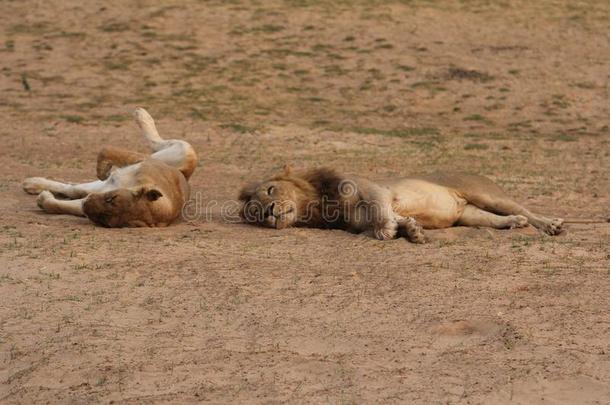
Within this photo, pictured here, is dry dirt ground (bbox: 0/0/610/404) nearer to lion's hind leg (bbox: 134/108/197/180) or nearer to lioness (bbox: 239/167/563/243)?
lioness (bbox: 239/167/563/243)

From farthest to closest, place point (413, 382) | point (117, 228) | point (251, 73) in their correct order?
point (251, 73) → point (117, 228) → point (413, 382)

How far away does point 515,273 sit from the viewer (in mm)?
6434

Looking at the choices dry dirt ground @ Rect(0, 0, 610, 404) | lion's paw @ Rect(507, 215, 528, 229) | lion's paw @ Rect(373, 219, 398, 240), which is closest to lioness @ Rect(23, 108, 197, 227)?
dry dirt ground @ Rect(0, 0, 610, 404)

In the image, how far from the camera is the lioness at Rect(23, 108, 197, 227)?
7488 mm

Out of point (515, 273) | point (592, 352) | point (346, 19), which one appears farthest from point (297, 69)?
point (592, 352)

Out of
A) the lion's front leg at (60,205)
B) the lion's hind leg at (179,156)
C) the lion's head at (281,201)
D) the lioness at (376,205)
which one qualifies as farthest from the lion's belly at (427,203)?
the lion's front leg at (60,205)

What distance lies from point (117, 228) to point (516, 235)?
2785mm

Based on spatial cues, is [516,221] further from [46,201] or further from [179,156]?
[46,201]

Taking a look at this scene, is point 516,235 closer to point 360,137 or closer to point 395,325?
point 395,325

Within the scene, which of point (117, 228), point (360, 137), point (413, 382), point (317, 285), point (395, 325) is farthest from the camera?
point (360, 137)

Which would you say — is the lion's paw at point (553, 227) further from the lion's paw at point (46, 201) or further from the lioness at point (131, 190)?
the lion's paw at point (46, 201)

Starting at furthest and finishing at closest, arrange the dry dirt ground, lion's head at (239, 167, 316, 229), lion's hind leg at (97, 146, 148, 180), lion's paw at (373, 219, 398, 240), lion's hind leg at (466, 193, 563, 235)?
lion's hind leg at (97, 146, 148, 180)
lion's hind leg at (466, 193, 563, 235)
lion's head at (239, 167, 316, 229)
lion's paw at (373, 219, 398, 240)
the dry dirt ground

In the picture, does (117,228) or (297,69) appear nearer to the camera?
(117,228)

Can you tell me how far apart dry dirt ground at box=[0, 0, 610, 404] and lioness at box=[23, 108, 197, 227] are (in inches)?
7.3
